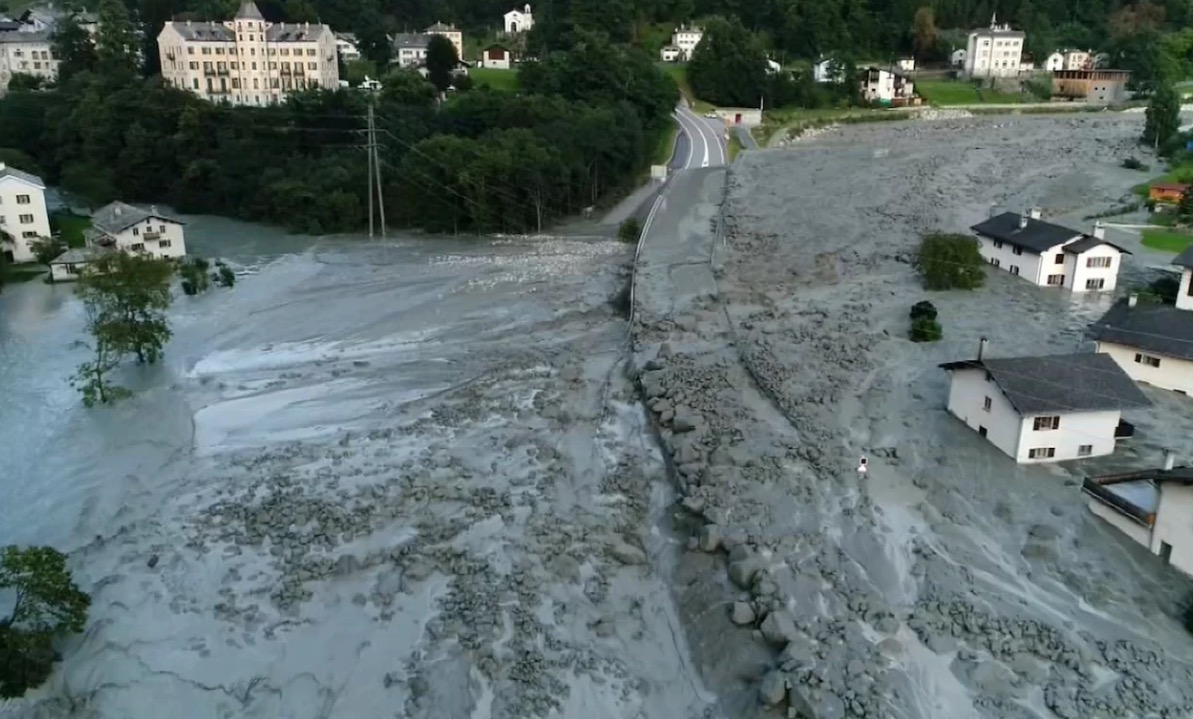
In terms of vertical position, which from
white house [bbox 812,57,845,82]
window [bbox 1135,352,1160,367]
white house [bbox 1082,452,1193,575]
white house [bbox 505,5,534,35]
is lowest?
white house [bbox 1082,452,1193,575]

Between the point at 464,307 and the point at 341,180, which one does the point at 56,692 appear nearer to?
the point at 464,307

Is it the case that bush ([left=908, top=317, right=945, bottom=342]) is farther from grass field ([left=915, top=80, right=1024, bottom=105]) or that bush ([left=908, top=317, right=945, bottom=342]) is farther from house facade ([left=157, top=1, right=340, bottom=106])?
grass field ([left=915, top=80, right=1024, bottom=105])

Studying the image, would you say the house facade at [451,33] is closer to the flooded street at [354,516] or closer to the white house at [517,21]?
the white house at [517,21]


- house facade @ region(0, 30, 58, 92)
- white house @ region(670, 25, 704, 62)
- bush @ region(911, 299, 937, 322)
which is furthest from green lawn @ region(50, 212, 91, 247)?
white house @ region(670, 25, 704, 62)

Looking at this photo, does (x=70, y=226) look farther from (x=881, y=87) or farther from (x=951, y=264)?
(x=881, y=87)

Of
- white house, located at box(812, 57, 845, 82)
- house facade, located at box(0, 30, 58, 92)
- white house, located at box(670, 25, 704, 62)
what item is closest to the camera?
house facade, located at box(0, 30, 58, 92)

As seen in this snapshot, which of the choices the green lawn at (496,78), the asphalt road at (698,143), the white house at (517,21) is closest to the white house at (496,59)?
the green lawn at (496,78)
